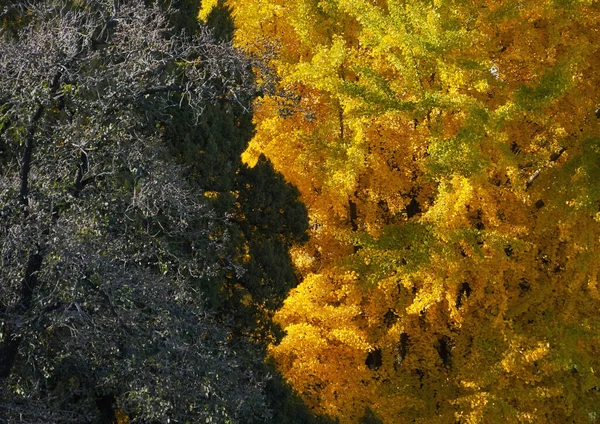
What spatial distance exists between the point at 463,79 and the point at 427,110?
2.62 feet

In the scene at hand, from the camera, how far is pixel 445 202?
15.0 metres

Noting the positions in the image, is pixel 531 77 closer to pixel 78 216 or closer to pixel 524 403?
pixel 524 403

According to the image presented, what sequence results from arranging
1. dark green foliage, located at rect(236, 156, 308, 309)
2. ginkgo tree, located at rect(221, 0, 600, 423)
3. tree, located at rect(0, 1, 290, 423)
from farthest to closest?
ginkgo tree, located at rect(221, 0, 600, 423), dark green foliage, located at rect(236, 156, 308, 309), tree, located at rect(0, 1, 290, 423)

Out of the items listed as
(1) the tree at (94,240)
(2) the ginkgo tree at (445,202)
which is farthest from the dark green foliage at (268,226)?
(1) the tree at (94,240)

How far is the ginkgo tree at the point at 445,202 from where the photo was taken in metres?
15.0

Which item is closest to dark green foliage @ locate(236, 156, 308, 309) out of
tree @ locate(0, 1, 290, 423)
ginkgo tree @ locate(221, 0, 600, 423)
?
ginkgo tree @ locate(221, 0, 600, 423)

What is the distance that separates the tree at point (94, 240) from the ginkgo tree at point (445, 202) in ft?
18.0

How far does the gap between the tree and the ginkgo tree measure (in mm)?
5475

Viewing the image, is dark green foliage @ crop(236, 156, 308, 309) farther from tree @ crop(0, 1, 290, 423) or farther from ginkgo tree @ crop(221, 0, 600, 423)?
tree @ crop(0, 1, 290, 423)

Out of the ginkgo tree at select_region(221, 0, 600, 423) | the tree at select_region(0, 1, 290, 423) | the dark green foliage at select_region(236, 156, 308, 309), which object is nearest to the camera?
the tree at select_region(0, 1, 290, 423)

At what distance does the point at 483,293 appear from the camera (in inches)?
646

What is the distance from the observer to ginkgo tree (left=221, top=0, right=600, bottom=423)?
15.0 m

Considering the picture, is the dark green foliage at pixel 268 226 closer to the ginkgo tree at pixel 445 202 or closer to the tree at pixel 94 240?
the ginkgo tree at pixel 445 202

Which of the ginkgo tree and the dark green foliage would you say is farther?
the ginkgo tree
